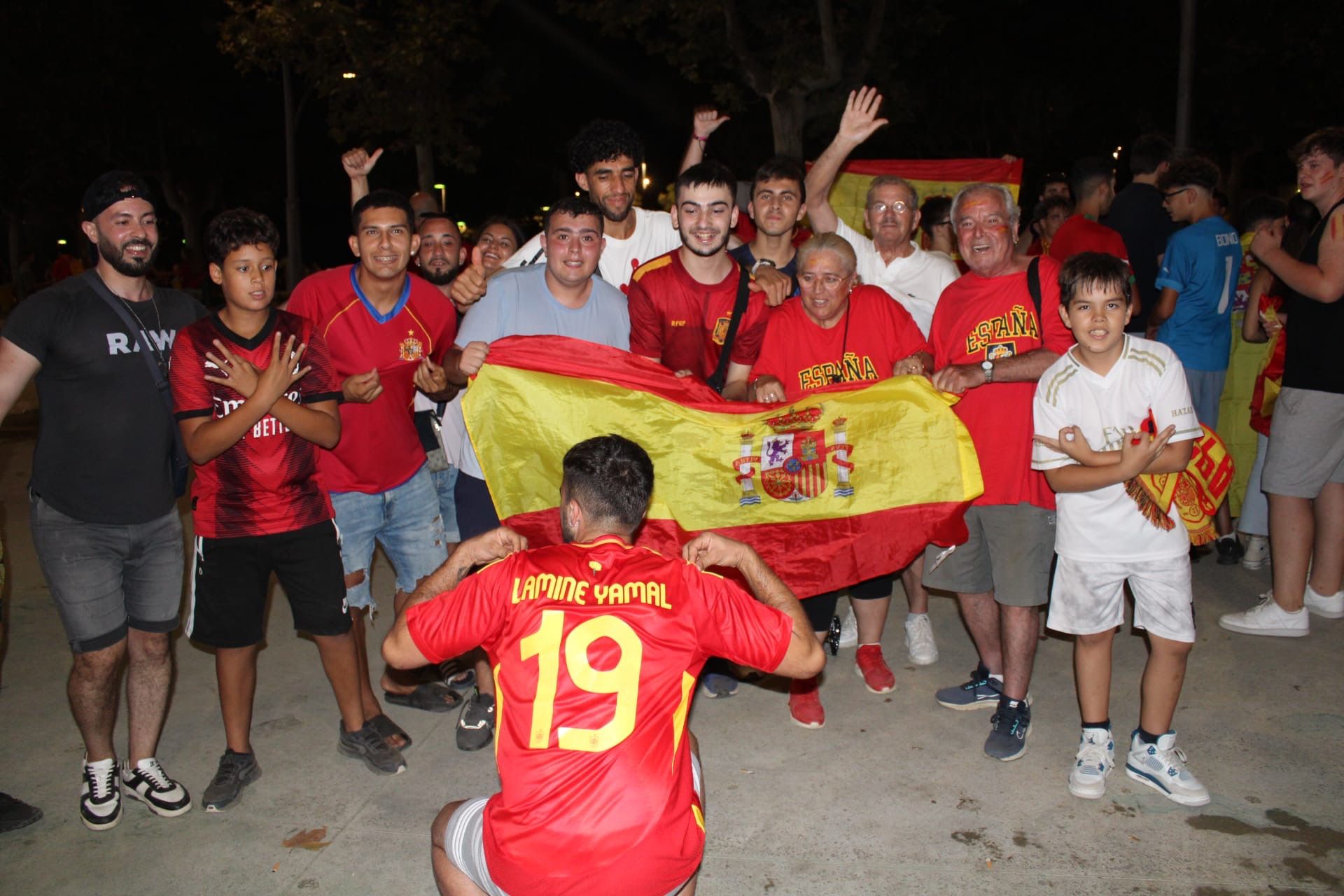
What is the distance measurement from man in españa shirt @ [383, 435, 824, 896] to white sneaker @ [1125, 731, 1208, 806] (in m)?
2.05

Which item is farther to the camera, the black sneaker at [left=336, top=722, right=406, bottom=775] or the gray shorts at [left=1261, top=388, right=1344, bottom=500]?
the gray shorts at [left=1261, top=388, right=1344, bottom=500]

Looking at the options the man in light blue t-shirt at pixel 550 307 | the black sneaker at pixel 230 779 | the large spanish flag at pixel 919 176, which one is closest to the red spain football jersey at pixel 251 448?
the man in light blue t-shirt at pixel 550 307

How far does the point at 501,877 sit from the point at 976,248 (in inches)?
128

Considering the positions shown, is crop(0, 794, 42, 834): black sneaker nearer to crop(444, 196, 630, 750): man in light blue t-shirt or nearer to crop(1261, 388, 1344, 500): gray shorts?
crop(444, 196, 630, 750): man in light blue t-shirt

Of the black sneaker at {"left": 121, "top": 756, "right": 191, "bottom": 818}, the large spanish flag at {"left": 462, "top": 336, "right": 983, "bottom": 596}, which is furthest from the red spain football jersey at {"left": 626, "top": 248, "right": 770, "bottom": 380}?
the black sneaker at {"left": 121, "top": 756, "right": 191, "bottom": 818}

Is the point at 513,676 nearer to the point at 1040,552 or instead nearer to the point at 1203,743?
the point at 1040,552

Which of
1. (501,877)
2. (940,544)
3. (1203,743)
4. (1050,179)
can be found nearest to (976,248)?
(940,544)

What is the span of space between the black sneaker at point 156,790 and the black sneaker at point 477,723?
1.14 metres

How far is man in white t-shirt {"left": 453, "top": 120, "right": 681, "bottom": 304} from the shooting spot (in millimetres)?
5387

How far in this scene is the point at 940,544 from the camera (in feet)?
15.1

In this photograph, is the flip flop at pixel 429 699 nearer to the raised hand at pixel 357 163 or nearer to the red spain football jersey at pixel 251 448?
the red spain football jersey at pixel 251 448

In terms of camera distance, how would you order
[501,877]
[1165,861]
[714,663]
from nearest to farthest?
1. [501,877]
2. [1165,861]
3. [714,663]

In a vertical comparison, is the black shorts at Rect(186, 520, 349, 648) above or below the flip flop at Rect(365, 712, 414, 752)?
above

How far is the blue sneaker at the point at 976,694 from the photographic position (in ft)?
16.2
